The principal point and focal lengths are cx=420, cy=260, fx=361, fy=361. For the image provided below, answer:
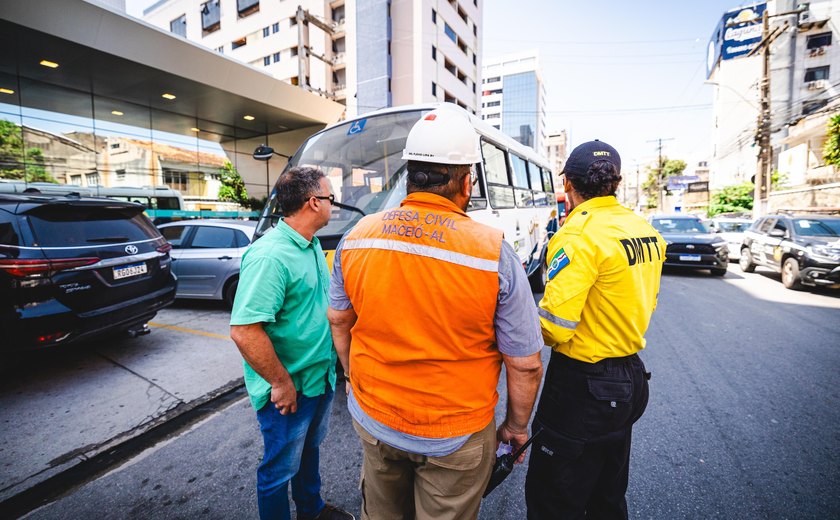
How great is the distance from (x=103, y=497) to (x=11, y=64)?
15703 millimetres

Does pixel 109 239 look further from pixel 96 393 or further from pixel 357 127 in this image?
pixel 357 127

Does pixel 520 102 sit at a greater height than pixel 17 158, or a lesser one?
greater

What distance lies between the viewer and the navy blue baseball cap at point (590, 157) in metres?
1.78

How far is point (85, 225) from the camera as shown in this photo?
3.83 metres

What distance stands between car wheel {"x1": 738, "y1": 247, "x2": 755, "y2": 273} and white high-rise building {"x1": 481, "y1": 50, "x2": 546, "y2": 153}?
2783 inches

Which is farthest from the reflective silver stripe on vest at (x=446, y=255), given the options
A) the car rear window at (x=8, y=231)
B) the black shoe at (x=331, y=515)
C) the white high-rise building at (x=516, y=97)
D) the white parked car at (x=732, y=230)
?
the white high-rise building at (x=516, y=97)

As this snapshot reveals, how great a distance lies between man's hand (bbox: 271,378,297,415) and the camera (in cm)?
174

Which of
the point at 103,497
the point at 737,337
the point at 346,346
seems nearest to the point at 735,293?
the point at 737,337

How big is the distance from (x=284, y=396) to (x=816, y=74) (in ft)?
179

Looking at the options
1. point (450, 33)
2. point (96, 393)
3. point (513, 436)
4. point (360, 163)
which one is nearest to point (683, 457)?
point (513, 436)

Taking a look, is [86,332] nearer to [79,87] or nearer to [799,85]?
[79,87]

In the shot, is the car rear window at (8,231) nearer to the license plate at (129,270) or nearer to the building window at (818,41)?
the license plate at (129,270)

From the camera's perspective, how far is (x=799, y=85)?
35.8 meters

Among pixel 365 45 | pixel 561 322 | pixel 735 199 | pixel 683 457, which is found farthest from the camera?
pixel 735 199
